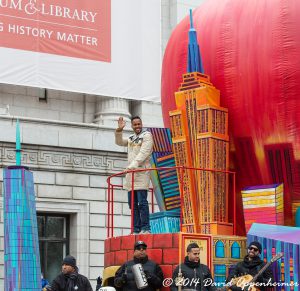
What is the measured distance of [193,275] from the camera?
1630 centimetres

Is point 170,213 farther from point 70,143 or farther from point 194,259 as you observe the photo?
point 70,143

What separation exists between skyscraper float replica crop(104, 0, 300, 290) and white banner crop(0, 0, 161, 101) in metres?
15.5

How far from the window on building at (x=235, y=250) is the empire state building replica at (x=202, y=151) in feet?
0.79

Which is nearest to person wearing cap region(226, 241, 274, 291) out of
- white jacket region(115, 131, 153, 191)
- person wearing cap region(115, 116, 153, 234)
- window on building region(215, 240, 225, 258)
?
window on building region(215, 240, 225, 258)

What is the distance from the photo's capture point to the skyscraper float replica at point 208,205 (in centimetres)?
1694

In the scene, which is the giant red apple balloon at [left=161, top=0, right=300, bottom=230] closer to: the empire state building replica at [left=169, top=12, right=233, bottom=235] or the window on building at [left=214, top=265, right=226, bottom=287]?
the empire state building replica at [left=169, top=12, right=233, bottom=235]

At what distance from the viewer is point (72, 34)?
34.5 metres

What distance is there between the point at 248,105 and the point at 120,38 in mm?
18588

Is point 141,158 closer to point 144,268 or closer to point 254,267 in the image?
point 144,268

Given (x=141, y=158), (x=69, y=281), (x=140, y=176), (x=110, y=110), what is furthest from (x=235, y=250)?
(x=110, y=110)

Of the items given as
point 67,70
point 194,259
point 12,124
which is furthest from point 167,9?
point 194,259

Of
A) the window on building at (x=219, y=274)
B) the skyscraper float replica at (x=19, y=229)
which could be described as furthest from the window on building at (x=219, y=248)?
the skyscraper float replica at (x=19, y=229)

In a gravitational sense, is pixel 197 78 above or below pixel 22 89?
below

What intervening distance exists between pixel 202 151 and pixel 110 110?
1749 centimetres
